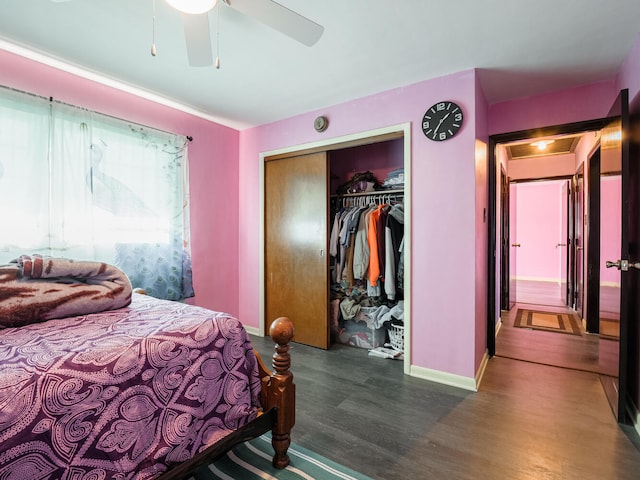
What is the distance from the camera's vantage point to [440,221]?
2508mm

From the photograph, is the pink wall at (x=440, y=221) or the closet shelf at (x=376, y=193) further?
the closet shelf at (x=376, y=193)

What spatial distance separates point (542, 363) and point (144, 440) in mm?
3143

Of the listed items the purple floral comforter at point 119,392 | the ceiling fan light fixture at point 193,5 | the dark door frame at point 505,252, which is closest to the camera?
the purple floral comforter at point 119,392

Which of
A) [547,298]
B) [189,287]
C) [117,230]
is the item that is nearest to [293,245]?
[189,287]

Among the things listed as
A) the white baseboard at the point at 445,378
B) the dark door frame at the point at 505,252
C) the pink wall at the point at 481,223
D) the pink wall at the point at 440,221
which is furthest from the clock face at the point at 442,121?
the dark door frame at the point at 505,252

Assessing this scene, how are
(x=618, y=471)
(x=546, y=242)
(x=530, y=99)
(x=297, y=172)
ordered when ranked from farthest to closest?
(x=546, y=242) → (x=297, y=172) → (x=530, y=99) → (x=618, y=471)

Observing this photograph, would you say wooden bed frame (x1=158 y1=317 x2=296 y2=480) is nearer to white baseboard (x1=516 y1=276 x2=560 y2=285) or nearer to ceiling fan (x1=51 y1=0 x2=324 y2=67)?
ceiling fan (x1=51 y1=0 x2=324 y2=67)

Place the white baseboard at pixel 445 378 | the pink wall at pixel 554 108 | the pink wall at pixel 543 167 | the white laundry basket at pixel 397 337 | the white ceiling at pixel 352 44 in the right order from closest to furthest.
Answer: the white ceiling at pixel 352 44
the white baseboard at pixel 445 378
the pink wall at pixel 554 108
the white laundry basket at pixel 397 337
the pink wall at pixel 543 167

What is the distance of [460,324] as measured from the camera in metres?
2.43

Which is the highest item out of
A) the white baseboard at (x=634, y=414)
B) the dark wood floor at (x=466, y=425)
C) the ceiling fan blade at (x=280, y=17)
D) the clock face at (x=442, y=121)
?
the ceiling fan blade at (x=280, y=17)

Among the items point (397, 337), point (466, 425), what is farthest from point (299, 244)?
point (466, 425)

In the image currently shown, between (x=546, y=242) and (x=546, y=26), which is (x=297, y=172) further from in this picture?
(x=546, y=242)

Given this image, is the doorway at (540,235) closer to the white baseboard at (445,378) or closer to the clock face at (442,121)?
the white baseboard at (445,378)

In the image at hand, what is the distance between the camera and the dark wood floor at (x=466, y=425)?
157cm
